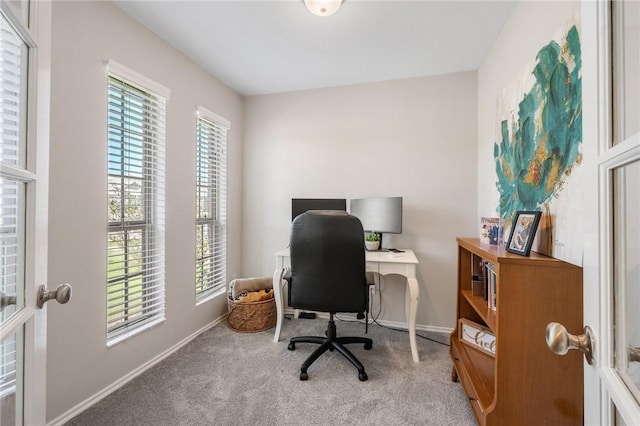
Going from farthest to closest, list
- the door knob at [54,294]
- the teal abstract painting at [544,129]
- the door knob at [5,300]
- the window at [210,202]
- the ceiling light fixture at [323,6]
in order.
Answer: the window at [210,202] → the ceiling light fixture at [323,6] → the teal abstract painting at [544,129] → the door knob at [54,294] → the door knob at [5,300]

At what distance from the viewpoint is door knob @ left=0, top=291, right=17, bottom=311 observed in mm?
607

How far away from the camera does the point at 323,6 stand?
1.60 meters

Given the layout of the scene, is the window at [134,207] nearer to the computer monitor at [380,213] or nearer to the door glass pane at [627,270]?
the computer monitor at [380,213]

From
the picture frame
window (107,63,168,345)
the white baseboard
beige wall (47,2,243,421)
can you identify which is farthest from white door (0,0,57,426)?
the picture frame

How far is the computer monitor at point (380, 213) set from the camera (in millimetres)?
2414

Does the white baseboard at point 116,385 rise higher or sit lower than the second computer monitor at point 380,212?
lower

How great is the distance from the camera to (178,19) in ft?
6.03

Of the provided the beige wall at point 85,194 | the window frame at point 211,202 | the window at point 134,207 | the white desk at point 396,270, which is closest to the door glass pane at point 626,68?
the white desk at point 396,270

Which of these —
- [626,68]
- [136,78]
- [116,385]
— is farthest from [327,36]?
[116,385]

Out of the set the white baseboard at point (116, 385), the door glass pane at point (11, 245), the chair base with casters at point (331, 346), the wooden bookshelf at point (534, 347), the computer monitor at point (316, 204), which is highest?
the computer monitor at point (316, 204)

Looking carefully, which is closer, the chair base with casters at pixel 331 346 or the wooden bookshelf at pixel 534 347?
the wooden bookshelf at pixel 534 347

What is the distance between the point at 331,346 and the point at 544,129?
6.28 ft

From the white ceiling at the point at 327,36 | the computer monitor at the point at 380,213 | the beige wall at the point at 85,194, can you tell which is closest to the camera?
the beige wall at the point at 85,194

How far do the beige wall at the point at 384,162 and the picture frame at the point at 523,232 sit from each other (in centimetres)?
119
